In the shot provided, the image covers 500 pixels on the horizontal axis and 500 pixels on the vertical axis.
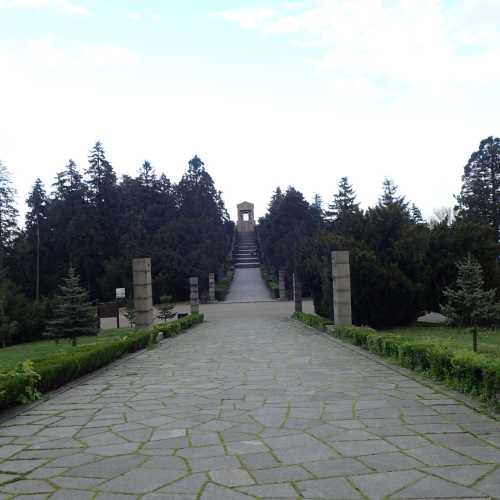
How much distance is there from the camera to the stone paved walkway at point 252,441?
134 inches

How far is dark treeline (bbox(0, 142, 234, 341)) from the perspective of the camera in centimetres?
4219

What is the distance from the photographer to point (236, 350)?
11117 millimetres

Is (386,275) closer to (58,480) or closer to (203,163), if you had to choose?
(58,480)

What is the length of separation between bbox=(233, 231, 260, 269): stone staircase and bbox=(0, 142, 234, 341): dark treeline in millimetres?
16777

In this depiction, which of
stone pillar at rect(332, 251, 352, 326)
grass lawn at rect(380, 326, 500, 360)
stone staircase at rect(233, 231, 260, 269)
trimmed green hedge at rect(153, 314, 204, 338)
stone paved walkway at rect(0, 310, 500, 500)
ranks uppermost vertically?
stone staircase at rect(233, 231, 260, 269)

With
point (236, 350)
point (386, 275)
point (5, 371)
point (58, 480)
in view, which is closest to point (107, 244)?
point (386, 275)

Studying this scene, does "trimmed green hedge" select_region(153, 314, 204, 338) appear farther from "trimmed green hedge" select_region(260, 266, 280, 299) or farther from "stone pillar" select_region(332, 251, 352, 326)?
"trimmed green hedge" select_region(260, 266, 280, 299)

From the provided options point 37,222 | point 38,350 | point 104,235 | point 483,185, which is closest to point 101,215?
point 104,235

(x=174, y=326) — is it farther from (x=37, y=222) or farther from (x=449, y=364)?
(x=37, y=222)

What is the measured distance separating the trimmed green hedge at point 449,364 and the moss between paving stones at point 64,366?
4.97 meters

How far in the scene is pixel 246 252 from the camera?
75125 mm

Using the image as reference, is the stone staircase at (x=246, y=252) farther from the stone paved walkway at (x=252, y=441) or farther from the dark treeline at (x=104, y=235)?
the stone paved walkway at (x=252, y=441)

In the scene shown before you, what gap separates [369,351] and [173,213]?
40.1m

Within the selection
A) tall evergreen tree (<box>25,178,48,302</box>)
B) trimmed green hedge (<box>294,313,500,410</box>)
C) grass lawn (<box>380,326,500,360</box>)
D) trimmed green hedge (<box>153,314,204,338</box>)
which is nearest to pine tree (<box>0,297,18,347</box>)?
trimmed green hedge (<box>153,314,204,338</box>)
